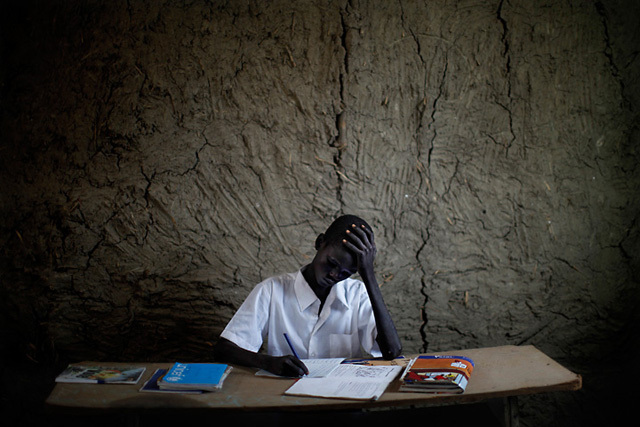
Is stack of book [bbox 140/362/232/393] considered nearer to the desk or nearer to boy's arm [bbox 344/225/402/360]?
the desk

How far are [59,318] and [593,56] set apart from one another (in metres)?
3.54

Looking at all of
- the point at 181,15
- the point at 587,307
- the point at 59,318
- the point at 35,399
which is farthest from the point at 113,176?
the point at 587,307

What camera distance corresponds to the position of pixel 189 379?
1.77 meters

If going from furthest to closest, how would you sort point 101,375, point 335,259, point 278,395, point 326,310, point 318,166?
point 318,166 < point 326,310 < point 335,259 < point 101,375 < point 278,395

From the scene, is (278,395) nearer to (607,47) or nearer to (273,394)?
(273,394)

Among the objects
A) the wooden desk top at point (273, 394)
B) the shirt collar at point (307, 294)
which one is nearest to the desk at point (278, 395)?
the wooden desk top at point (273, 394)

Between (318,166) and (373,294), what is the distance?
949 millimetres

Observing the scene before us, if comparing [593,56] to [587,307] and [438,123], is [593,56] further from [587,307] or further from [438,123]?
[587,307]

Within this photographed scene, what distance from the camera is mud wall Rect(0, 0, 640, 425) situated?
2.64 m

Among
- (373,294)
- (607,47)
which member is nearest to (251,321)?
(373,294)

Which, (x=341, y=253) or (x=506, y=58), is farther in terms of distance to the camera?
(x=506, y=58)

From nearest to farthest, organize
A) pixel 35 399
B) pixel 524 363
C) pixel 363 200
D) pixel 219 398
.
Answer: pixel 219 398
pixel 524 363
pixel 35 399
pixel 363 200

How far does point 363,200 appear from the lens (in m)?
2.80

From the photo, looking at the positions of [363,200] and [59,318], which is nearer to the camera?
[59,318]
